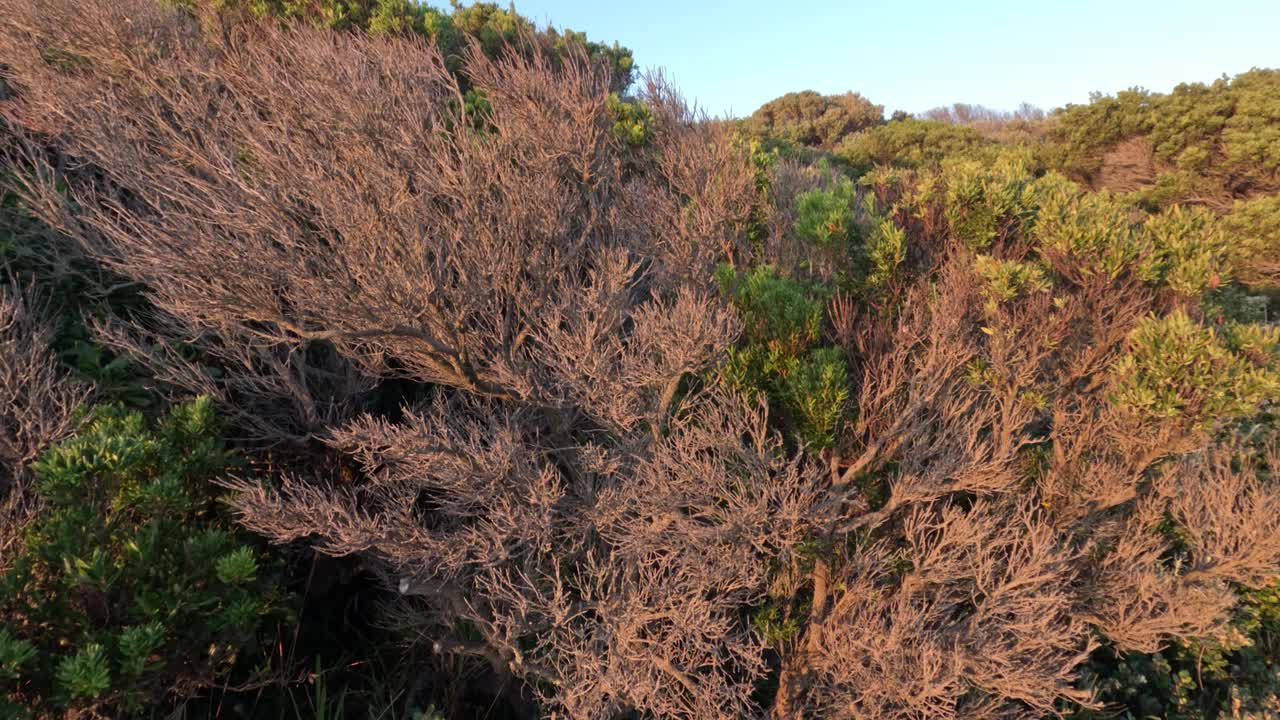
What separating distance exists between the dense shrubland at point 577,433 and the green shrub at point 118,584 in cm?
3

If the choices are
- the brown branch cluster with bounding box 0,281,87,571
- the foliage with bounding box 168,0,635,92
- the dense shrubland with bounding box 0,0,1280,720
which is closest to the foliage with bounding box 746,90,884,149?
the foliage with bounding box 168,0,635,92

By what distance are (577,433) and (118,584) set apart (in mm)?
3644

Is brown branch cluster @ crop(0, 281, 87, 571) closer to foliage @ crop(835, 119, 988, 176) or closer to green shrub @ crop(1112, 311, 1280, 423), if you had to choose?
green shrub @ crop(1112, 311, 1280, 423)

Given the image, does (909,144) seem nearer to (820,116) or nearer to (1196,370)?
(820,116)

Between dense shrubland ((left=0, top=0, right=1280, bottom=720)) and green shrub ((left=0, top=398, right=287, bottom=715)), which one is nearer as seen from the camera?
green shrub ((left=0, top=398, right=287, bottom=715))

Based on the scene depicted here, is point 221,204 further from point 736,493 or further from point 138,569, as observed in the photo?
point 736,493

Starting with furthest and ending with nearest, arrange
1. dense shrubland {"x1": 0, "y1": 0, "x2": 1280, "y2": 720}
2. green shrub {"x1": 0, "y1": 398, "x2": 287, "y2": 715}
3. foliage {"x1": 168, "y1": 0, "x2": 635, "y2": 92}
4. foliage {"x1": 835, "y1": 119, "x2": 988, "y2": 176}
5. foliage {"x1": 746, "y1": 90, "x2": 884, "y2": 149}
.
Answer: foliage {"x1": 746, "y1": 90, "x2": 884, "y2": 149} < foliage {"x1": 835, "y1": 119, "x2": 988, "y2": 176} < foliage {"x1": 168, "y1": 0, "x2": 635, "y2": 92} < dense shrubland {"x1": 0, "y1": 0, "x2": 1280, "y2": 720} < green shrub {"x1": 0, "y1": 398, "x2": 287, "y2": 715}

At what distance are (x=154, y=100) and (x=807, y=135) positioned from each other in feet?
94.2

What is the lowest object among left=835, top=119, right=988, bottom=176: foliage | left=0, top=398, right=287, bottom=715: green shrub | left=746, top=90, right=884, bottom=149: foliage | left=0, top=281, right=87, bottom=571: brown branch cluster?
left=0, top=398, right=287, bottom=715: green shrub

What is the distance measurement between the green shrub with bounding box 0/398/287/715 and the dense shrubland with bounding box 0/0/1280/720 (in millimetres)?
29

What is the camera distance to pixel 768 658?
19.6ft

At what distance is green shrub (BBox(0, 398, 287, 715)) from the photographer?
3492 mm

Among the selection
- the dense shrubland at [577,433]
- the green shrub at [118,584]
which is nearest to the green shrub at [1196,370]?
the dense shrubland at [577,433]

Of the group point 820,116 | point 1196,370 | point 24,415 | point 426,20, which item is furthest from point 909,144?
point 24,415
